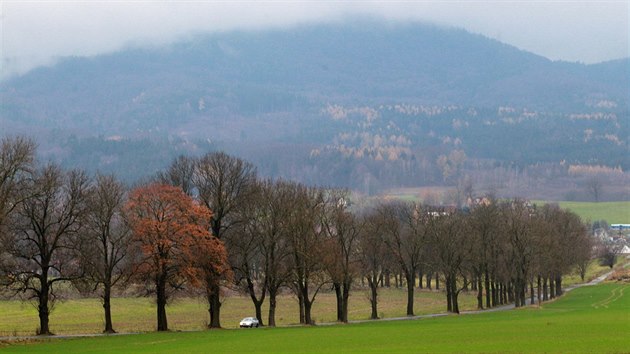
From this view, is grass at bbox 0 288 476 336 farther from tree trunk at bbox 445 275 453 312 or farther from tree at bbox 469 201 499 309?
tree at bbox 469 201 499 309

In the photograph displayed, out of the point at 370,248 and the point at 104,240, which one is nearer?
the point at 104,240

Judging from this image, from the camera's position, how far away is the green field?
174ft

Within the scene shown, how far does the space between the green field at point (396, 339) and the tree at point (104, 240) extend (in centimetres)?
581

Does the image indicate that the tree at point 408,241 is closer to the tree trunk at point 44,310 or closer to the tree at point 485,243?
the tree at point 485,243

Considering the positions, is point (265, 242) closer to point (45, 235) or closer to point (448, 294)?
point (45, 235)

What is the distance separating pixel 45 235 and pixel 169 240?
992 centimetres

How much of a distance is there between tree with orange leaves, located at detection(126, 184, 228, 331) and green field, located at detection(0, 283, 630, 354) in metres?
4.96

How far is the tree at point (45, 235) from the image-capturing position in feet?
232

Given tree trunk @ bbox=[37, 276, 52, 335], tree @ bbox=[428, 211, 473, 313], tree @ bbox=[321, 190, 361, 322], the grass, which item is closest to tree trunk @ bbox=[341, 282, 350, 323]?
tree @ bbox=[321, 190, 361, 322]

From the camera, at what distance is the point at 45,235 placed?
73.5 metres

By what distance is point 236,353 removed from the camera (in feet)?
178

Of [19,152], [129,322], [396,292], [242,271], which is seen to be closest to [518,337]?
[242,271]

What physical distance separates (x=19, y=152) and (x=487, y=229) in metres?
59.7

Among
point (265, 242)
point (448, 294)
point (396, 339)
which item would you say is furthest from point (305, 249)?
point (448, 294)
